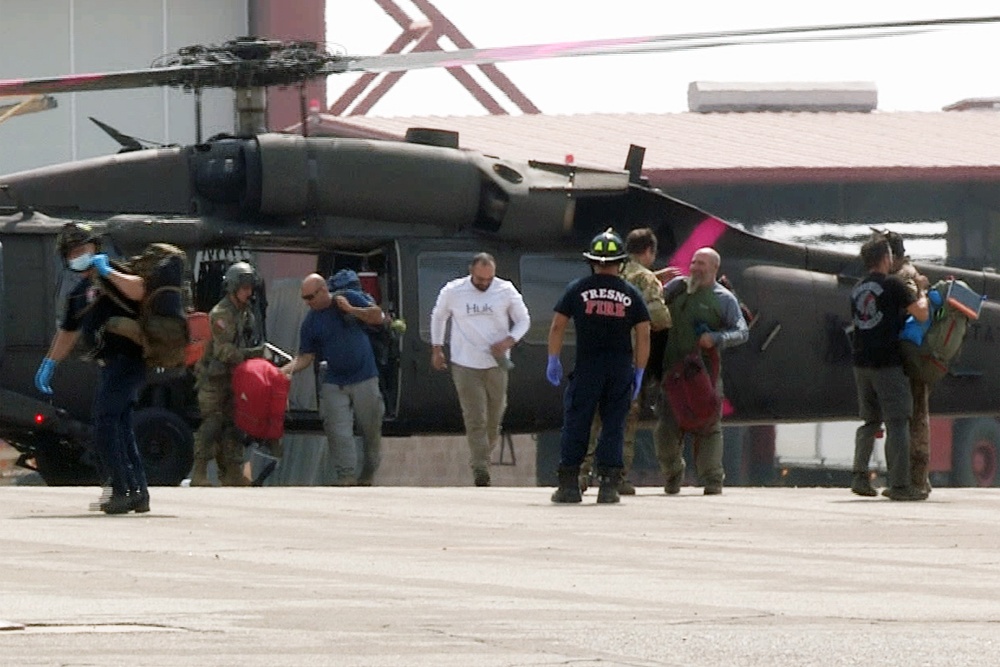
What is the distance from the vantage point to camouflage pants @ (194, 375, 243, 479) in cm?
1917

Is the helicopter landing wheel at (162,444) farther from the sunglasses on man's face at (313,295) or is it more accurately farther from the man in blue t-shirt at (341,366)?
the sunglasses on man's face at (313,295)

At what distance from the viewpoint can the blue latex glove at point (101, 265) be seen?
14188 mm

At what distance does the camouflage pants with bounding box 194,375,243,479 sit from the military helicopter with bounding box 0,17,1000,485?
2.33ft

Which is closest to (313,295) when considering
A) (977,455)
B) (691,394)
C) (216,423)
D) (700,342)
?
(216,423)

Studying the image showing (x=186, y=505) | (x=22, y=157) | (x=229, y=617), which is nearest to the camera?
(x=229, y=617)

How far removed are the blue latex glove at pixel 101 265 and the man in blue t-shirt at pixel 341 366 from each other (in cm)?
476

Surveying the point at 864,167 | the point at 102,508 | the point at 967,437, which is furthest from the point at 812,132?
the point at 102,508

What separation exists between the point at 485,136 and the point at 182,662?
34.6 metres

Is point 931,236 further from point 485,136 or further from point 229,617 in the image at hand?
point 229,617

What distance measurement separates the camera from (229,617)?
8.93m

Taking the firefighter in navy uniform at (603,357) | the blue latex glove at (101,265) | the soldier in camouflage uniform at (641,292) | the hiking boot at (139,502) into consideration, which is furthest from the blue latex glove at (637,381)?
the blue latex glove at (101,265)

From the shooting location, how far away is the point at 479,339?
1898cm

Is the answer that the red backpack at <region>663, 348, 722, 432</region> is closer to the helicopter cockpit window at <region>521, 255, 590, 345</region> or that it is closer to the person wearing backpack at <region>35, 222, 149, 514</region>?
the helicopter cockpit window at <region>521, 255, 590, 345</region>

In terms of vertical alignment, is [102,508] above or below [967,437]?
above
